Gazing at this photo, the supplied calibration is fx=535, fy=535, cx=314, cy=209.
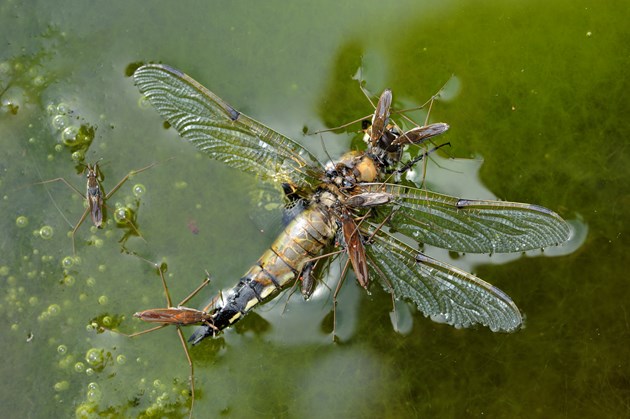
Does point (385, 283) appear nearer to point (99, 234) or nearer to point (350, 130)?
point (350, 130)

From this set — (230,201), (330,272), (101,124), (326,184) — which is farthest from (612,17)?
(101,124)

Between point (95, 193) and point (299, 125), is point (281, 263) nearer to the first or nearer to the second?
point (299, 125)

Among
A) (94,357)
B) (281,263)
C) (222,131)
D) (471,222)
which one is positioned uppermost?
(471,222)

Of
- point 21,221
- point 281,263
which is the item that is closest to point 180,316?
point 281,263

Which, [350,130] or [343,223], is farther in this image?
[350,130]

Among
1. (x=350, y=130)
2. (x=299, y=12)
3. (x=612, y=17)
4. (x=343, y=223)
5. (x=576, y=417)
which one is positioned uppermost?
(x=612, y=17)

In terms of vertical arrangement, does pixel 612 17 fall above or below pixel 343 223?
above

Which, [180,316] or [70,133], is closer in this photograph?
[180,316]

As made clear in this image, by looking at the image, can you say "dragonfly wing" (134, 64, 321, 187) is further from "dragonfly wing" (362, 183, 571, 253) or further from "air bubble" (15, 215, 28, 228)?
"air bubble" (15, 215, 28, 228)
